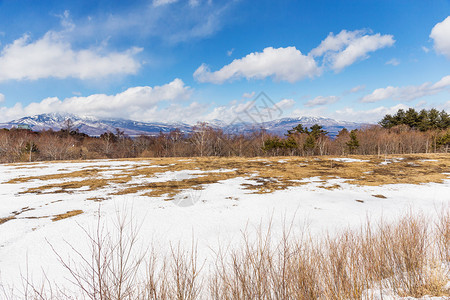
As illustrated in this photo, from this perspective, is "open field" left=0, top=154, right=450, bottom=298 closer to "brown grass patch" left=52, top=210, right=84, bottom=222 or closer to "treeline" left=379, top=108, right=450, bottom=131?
"brown grass patch" left=52, top=210, right=84, bottom=222

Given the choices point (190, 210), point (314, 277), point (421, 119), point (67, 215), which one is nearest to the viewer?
point (314, 277)

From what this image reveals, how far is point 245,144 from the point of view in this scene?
58.8 m

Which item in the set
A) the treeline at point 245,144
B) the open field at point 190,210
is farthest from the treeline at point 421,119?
the open field at point 190,210

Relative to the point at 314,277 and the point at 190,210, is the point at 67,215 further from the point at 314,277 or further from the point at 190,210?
the point at 314,277

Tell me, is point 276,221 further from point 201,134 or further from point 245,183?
point 201,134

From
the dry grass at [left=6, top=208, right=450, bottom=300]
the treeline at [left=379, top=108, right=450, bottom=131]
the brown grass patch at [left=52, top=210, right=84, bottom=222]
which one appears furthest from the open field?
the treeline at [left=379, top=108, right=450, bottom=131]

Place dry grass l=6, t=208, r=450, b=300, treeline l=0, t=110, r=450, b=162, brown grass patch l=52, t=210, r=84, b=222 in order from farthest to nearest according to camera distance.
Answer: treeline l=0, t=110, r=450, b=162 → brown grass patch l=52, t=210, r=84, b=222 → dry grass l=6, t=208, r=450, b=300

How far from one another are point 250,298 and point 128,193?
975 centimetres

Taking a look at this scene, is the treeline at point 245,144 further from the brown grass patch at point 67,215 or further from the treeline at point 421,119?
the brown grass patch at point 67,215

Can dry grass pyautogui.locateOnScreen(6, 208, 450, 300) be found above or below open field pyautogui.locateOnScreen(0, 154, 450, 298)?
above

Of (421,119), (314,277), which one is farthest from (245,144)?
(314,277)

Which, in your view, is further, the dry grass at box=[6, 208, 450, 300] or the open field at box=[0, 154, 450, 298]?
the open field at box=[0, 154, 450, 298]

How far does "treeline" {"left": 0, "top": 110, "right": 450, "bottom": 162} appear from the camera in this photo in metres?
A: 42.0

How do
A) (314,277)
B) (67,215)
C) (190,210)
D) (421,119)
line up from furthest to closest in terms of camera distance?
1. (421,119)
2. (190,210)
3. (67,215)
4. (314,277)
